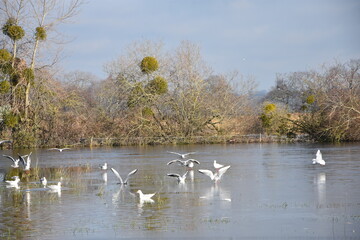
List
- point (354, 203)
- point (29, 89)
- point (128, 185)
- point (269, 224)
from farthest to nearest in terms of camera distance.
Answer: point (29, 89) → point (128, 185) → point (354, 203) → point (269, 224)

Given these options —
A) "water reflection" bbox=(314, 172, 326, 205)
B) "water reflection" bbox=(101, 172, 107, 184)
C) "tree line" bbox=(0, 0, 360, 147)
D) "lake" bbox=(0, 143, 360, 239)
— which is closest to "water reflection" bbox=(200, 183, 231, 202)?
"lake" bbox=(0, 143, 360, 239)

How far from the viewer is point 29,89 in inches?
1713

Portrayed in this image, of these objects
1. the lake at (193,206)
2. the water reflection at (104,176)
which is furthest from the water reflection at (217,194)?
the water reflection at (104,176)

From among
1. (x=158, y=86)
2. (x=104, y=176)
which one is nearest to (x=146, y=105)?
(x=158, y=86)

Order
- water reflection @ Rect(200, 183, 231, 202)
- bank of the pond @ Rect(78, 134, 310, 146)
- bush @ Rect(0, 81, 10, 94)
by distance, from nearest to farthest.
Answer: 1. water reflection @ Rect(200, 183, 231, 202)
2. bush @ Rect(0, 81, 10, 94)
3. bank of the pond @ Rect(78, 134, 310, 146)

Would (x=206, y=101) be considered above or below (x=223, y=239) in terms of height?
above

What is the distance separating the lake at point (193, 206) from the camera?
11.4m

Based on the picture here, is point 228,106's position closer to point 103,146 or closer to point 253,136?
point 253,136

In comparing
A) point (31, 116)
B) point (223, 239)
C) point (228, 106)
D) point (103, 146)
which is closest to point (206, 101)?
point (228, 106)

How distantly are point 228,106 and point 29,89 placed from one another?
14.2 m

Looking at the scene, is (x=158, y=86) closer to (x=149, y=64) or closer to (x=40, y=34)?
(x=149, y=64)

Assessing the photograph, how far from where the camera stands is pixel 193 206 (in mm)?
14172

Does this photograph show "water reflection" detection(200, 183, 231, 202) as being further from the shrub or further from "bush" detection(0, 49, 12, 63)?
"bush" detection(0, 49, 12, 63)

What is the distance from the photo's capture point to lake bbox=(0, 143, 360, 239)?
1140 cm
